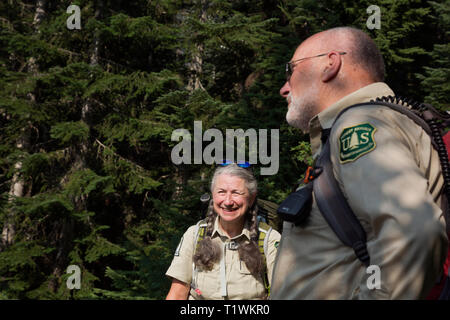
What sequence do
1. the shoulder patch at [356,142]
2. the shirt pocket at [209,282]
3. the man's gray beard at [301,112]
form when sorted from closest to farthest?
the shoulder patch at [356,142]
the man's gray beard at [301,112]
the shirt pocket at [209,282]

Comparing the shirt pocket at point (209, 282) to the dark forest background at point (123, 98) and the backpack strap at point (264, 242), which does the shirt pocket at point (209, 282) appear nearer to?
the backpack strap at point (264, 242)

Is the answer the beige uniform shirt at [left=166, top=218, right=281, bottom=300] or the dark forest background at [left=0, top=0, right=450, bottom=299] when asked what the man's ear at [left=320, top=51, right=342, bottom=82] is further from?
the dark forest background at [left=0, top=0, right=450, bottom=299]

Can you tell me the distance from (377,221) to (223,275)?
200cm

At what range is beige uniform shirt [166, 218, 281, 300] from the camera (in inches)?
121

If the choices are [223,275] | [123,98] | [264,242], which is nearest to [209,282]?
[223,275]

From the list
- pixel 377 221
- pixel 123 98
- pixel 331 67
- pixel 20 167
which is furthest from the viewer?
pixel 123 98

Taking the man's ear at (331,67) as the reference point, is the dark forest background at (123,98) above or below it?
above

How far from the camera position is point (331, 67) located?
180 cm

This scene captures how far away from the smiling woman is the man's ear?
1.75 meters

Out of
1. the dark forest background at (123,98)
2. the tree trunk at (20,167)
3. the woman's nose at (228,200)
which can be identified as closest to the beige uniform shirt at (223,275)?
the woman's nose at (228,200)

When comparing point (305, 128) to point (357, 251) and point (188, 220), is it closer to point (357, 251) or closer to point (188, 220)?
point (357, 251)

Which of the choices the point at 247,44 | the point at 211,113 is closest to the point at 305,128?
the point at 211,113

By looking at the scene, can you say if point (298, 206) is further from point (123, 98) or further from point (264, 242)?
point (123, 98)

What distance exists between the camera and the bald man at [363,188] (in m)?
1.26
